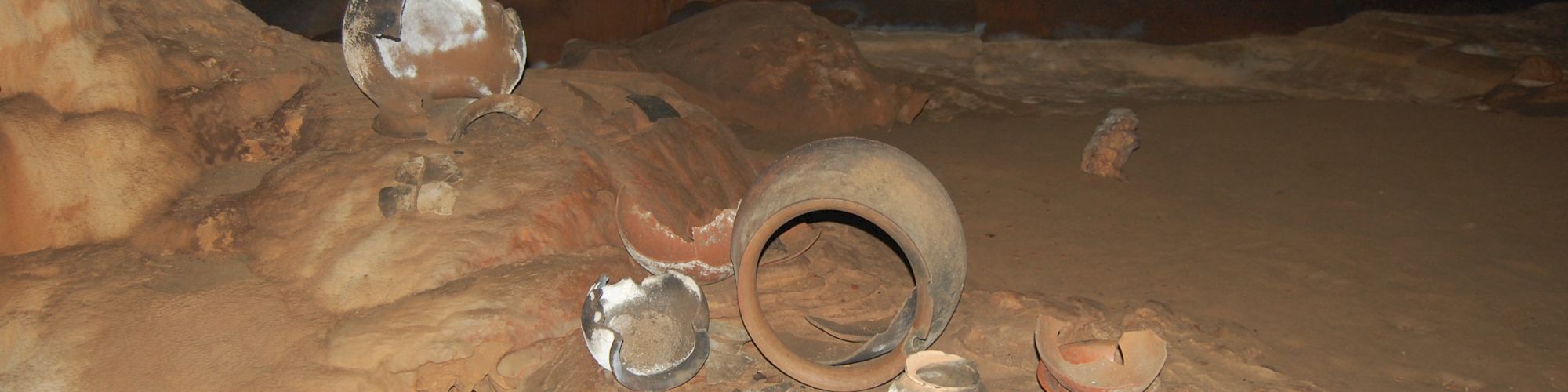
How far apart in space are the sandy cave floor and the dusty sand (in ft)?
0.05

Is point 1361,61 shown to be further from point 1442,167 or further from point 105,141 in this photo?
point 105,141

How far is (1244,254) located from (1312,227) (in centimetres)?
71

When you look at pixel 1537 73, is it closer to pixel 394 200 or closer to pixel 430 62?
pixel 430 62

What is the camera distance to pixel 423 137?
15.5ft

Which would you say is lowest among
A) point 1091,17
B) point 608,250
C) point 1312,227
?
point 1312,227

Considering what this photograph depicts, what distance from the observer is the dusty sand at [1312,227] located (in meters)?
4.31

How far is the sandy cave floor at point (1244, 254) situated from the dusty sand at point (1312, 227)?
14mm

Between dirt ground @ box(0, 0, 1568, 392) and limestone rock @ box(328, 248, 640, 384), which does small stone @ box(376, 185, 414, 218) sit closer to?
dirt ground @ box(0, 0, 1568, 392)

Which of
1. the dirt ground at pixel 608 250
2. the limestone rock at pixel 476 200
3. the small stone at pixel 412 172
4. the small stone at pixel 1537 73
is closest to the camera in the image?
the dirt ground at pixel 608 250

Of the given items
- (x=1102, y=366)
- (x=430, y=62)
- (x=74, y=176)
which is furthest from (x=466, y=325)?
(x=1102, y=366)

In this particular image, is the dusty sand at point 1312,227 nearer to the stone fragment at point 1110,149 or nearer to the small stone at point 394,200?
the stone fragment at point 1110,149

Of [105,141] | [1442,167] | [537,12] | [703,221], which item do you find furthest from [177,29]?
[1442,167]

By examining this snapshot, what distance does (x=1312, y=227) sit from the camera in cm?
557

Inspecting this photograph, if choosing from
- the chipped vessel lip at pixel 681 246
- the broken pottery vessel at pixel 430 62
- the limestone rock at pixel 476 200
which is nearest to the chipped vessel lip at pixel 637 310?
the chipped vessel lip at pixel 681 246
